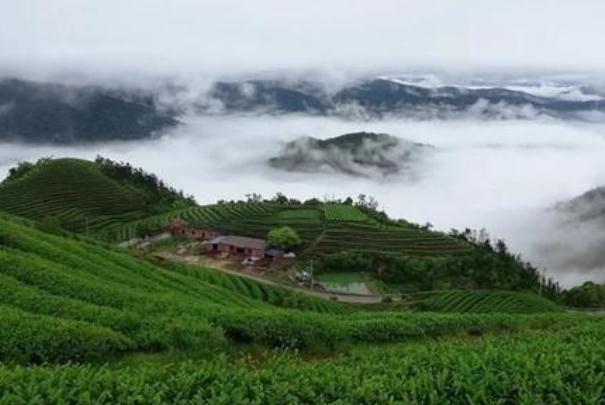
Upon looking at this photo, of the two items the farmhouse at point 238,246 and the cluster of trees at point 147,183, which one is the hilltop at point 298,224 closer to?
the cluster of trees at point 147,183

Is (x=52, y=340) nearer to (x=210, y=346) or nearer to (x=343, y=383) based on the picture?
(x=210, y=346)

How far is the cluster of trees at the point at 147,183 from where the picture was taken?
12269 centimetres

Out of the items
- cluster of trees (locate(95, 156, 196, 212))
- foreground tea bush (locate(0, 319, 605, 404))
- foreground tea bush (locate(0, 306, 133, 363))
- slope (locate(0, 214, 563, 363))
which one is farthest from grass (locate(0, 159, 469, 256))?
foreground tea bush (locate(0, 319, 605, 404))

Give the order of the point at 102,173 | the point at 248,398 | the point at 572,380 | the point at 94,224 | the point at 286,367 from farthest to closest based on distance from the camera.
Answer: the point at 102,173 → the point at 94,224 → the point at 286,367 → the point at 572,380 → the point at 248,398

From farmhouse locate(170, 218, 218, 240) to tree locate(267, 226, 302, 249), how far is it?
35.6 feet

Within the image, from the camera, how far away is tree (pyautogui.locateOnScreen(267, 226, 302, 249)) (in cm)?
8975

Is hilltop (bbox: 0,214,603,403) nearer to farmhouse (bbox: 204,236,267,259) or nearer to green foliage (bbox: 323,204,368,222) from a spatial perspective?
farmhouse (bbox: 204,236,267,259)

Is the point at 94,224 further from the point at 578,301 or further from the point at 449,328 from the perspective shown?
the point at 449,328

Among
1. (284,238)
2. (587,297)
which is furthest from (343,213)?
(587,297)

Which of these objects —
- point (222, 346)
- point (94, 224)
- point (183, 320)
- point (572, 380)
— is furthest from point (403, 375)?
point (94, 224)

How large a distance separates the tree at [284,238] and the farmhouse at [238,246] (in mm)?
1407

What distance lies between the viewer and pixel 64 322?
14039 mm

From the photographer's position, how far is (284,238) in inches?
3531

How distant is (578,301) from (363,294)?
3012cm
